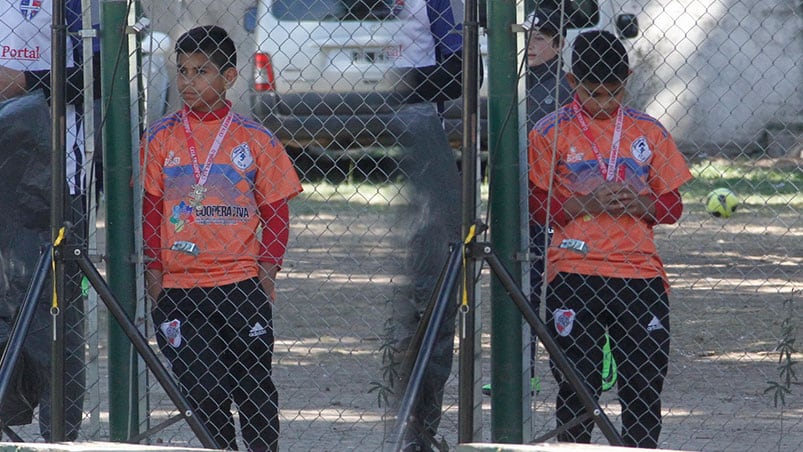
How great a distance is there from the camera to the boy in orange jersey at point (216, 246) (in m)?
4.43

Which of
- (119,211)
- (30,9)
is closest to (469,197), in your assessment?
(119,211)

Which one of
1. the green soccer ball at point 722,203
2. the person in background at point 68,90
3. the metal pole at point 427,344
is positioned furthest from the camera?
the green soccer ball at point 722,203

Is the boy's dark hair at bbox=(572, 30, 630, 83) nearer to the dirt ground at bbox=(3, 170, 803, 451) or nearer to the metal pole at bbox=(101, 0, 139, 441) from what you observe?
the dirt ground at bbox=(3, 170, 803, 451)

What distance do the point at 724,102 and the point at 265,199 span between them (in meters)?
9.53

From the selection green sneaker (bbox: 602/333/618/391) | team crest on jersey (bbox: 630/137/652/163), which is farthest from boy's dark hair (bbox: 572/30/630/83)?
green sneaker (bbox: 602/333/618/391)

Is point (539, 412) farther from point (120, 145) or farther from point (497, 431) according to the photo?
point (120, 145)

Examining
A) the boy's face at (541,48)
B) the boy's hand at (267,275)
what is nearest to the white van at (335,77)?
the boy's face at (541,48)

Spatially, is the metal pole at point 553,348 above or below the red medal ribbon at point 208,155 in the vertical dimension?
below

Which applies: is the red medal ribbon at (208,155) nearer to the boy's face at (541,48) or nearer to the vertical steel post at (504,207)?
the vertical steel post at (504,207)

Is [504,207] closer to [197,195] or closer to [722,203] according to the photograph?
[197,195]

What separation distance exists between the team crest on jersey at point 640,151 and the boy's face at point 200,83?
1530 mm

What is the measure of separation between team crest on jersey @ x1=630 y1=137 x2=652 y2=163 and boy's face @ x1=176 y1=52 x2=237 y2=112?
1.53 m

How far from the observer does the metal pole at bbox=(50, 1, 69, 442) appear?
4.06 metres

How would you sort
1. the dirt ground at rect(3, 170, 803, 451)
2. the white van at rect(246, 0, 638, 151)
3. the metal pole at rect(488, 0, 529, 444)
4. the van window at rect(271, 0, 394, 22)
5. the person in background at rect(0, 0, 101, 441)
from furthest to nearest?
1. the van window at rect(271, 0, 394, 22)
2. the white van at rect(246, 0, 638, 151)
3. the dirt ground at rect(3, 170, 803, 451)
4. the person in background at rect(0, 0, 101, 441)
5. the metal pole at rect(488, 0, 529, 444)
